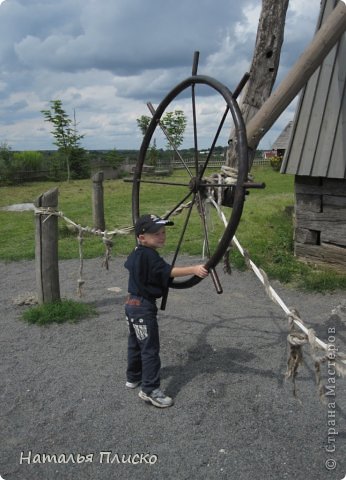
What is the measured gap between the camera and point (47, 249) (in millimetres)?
4961

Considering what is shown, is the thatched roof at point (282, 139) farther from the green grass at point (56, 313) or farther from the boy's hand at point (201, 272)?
the boy's hand at point (201, 272)

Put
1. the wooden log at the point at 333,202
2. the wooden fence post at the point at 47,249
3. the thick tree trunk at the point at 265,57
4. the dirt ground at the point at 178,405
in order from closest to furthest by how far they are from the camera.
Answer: the dirt ground at the point at 178,405 < the thick tree trunk at the point at 265,57 < the wooden fence post at the point at 47,249 < the wooden log at the point at 333,202

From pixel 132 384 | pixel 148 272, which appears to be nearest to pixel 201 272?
pixel 148 272

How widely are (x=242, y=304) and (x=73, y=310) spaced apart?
1879mm

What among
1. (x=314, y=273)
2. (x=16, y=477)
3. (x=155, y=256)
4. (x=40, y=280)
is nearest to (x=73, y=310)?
(x=40, y=280)

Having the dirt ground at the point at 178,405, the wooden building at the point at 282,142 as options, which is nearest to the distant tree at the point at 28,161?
the wooden building at the point at 282,142

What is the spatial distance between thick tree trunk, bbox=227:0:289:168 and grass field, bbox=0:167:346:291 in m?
2.48

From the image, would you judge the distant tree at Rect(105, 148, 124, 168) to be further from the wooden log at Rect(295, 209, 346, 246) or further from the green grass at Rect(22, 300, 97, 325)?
the green grass at Rect(22, 300, 97, 325)

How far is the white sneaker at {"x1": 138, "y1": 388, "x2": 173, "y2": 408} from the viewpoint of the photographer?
3.29 meters

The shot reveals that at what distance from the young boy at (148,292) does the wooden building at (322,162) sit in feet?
11.6

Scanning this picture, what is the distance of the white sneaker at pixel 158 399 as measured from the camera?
3.29 m

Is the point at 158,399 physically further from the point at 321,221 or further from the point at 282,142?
the point at 282,142

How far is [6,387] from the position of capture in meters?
3.62

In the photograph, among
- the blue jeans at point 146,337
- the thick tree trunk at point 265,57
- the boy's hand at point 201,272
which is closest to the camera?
the boy's hand at point 201,272
